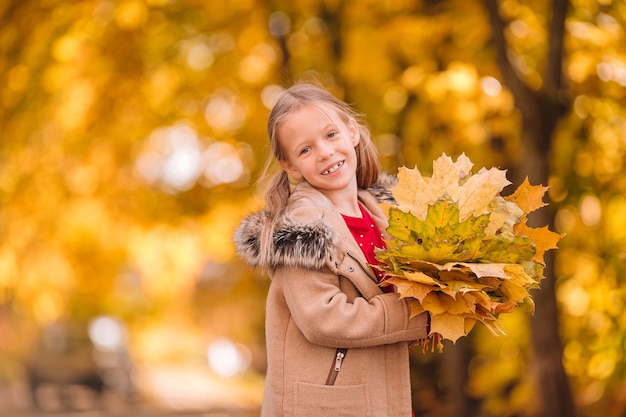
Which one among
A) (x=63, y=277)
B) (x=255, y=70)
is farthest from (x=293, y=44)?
(x=63, y=277)

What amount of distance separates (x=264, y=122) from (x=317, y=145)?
5321mm

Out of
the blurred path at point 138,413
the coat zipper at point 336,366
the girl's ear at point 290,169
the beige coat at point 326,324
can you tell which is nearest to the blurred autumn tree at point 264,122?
the blurred path at point 138,413

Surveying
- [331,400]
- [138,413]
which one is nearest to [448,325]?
[331,400]

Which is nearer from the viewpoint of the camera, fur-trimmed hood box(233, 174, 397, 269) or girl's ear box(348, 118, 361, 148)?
fur-trimmed hood box(233, 174, 397, 269)

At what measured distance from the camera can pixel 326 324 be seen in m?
2.35

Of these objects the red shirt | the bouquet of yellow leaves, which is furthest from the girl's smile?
the bouquet of yellow leaves

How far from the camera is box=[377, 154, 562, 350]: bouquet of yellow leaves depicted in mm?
2250

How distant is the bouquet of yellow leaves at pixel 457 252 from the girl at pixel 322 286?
0.13 m

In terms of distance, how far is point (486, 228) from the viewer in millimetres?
2316

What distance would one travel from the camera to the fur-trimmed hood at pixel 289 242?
2.39 m

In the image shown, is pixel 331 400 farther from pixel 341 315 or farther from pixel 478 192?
pixel 478 192

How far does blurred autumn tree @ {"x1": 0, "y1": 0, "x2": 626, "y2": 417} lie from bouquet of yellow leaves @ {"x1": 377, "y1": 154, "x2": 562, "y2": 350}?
281 centimetres

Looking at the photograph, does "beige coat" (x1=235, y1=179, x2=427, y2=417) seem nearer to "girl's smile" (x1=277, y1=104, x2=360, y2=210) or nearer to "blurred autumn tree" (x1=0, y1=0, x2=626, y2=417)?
"girl's smile" (x1=277, y1=104, x2=360, y2=210)

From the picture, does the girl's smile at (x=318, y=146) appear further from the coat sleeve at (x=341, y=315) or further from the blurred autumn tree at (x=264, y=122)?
the blurred autumn tree at (x=264, y=122)
